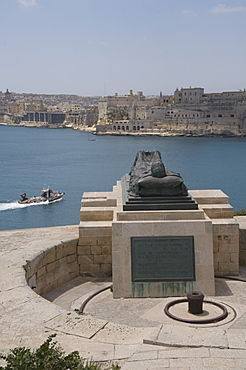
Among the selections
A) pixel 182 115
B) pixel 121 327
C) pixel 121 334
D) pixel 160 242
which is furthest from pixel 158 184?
pixel 182 115

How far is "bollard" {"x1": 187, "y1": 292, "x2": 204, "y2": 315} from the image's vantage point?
210 inches

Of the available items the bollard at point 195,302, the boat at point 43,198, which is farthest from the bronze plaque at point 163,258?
the boat at point 43,198

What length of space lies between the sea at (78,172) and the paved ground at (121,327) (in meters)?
17.4

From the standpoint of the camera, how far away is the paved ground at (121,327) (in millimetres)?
3844

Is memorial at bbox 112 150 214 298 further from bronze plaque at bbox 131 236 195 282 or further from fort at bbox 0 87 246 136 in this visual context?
fort at bbox 0 87 246 136

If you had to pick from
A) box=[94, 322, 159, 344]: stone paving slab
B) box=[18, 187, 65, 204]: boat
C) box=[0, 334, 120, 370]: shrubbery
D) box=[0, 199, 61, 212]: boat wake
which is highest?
box=[0, 334, 120, 370]: shrubbery

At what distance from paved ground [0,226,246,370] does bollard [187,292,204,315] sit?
0.07m

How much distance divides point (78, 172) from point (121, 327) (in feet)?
120

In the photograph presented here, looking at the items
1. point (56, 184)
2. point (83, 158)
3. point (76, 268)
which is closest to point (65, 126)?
point (83, 158)

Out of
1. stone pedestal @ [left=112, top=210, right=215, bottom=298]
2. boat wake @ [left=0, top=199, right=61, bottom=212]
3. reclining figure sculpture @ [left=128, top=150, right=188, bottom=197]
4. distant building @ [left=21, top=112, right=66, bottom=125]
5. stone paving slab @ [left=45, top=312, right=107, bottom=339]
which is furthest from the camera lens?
distant building @ [left=21, top=112, right=66, bottom=125]

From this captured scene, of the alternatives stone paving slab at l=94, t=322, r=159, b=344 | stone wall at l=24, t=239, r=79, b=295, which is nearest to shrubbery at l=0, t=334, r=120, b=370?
stone paving slab at l=94, t=322, r=159, b=344

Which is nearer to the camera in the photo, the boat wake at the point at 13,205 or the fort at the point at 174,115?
the boat wake at the point at 13,205

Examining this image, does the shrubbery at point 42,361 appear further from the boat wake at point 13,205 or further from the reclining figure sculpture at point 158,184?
the boat wake at point 13,205

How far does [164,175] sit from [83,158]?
45.6 m
